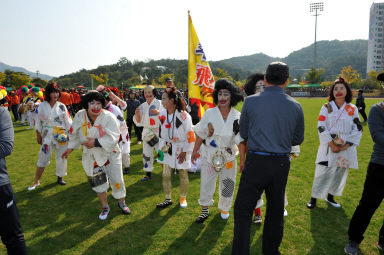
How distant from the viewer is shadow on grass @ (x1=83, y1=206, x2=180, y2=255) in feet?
10.6

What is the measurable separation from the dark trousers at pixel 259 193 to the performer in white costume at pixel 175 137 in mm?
1779

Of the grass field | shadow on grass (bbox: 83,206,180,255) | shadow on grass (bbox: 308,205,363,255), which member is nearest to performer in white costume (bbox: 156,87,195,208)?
shadow on grass (bbox: 83,206,180,255)

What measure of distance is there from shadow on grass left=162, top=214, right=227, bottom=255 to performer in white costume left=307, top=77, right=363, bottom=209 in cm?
188

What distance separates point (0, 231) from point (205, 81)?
4.73 metres

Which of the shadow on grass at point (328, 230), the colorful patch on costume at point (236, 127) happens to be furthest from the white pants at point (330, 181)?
the colorful patch on costume at point (236, 127)

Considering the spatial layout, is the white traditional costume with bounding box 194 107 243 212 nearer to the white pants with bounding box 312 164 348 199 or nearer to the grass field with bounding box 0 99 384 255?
the grass field with bounding box 0 99 384 255

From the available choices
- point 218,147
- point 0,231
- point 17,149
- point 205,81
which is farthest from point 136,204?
point 17,149

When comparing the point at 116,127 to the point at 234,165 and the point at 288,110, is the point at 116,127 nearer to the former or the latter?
the point at 234,165

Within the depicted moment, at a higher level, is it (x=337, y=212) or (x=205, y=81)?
(x=205, y=81)

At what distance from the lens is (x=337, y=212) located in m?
4.18

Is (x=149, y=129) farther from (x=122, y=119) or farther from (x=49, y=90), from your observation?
(x=49, y=90)

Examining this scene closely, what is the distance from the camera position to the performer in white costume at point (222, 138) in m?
3.57

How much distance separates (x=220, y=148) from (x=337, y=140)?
207 cm

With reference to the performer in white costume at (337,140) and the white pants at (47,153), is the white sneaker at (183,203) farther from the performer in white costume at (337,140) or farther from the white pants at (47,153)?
the white pants at (47,153)
